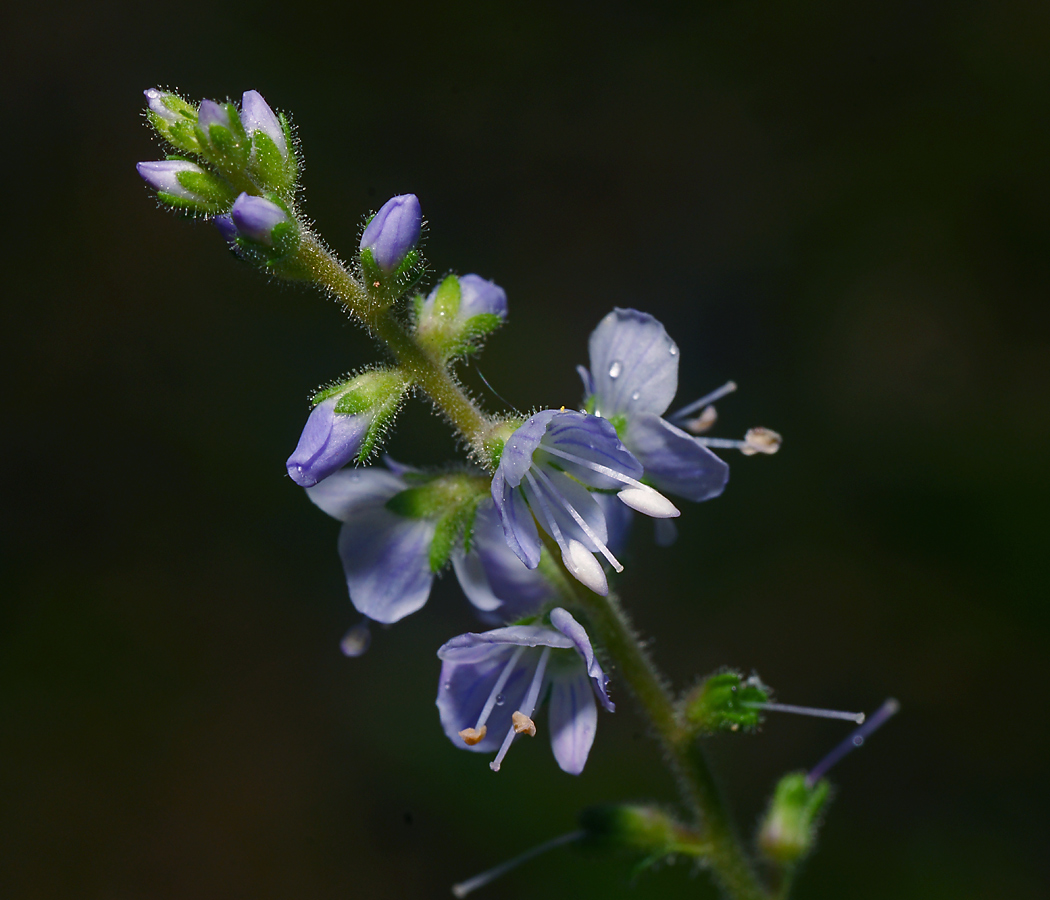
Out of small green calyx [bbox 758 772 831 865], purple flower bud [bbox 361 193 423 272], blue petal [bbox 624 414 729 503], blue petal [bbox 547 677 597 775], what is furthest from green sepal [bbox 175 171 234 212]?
small green calyx [bbox 758 772 831 865]

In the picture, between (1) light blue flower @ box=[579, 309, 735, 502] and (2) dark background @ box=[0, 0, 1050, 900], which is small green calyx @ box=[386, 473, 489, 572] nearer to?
(1) light blue flower @ box=[579, 309, 735, 502]

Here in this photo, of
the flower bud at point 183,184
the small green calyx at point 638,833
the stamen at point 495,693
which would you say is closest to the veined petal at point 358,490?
the stamen at point 495,693

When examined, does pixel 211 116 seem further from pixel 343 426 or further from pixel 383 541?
pixel 383 541

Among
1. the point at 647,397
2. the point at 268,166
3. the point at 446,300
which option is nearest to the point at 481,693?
the point at 647,397

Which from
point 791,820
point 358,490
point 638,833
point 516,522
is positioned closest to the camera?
point 516,522

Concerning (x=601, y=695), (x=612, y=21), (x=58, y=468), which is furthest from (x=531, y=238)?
(x=601, y=695)

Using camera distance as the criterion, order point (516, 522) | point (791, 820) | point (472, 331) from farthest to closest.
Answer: point (791, 820)
point (472, 331)
point (516, 522)

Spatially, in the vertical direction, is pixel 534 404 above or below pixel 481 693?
below

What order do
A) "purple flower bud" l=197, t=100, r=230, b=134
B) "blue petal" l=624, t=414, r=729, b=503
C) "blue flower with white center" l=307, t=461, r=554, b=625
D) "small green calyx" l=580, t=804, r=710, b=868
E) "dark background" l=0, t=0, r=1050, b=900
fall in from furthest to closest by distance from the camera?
"dark background" l=0, t=0, r=1050, b=900 → "small green calyx" l=580, t=804, r=710, b=868 → "blue flower with white center" l=307, t=461, r=554, b=625 → "blue petal" l=624, t=414, r=729, b=503 → "purple flower bud" l=197, t=100, r=230, b=134
